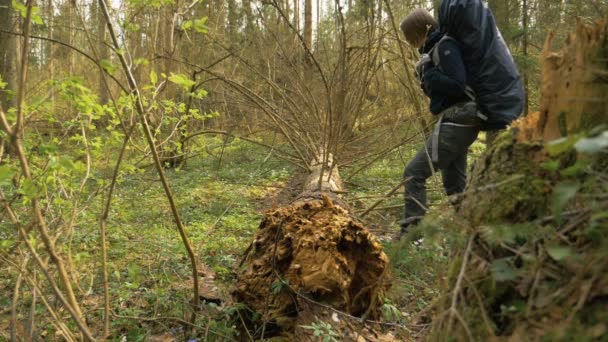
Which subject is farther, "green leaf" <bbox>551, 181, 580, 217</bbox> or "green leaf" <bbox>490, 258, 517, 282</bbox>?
"green leaf" <bbox>490, 258, 517, 282</bbox>

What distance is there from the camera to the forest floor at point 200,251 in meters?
2.36

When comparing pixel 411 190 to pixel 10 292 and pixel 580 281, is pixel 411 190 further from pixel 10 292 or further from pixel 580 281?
pixel 10 292

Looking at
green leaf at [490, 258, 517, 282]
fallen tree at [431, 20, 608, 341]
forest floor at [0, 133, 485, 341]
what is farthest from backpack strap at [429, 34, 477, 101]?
green leaf at [490, 258, 517, 282]

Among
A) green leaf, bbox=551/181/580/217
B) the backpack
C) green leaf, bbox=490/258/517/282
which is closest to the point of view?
green leaf, bbox=551/181/580/217

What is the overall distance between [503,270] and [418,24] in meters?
2.84

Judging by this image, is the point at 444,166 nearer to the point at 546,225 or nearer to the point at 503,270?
the point at 546,225

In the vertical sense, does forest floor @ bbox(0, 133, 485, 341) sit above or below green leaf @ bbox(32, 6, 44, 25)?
below

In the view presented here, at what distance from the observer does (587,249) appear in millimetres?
886

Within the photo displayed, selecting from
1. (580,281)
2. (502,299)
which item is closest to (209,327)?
(502,299)

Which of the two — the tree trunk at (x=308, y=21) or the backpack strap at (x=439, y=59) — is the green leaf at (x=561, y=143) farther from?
the tree trunk at (x=308, y=21)

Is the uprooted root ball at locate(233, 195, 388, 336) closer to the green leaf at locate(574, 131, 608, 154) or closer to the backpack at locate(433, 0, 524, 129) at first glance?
the backpack at locate(433, 0, 524, 129)

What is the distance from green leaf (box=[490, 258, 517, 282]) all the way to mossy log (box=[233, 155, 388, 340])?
4.24 feet

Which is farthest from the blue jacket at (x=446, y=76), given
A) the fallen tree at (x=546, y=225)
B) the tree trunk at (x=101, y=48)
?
the tree trunk at (x=101, y=48)

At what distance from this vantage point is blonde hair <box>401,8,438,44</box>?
335 cm
